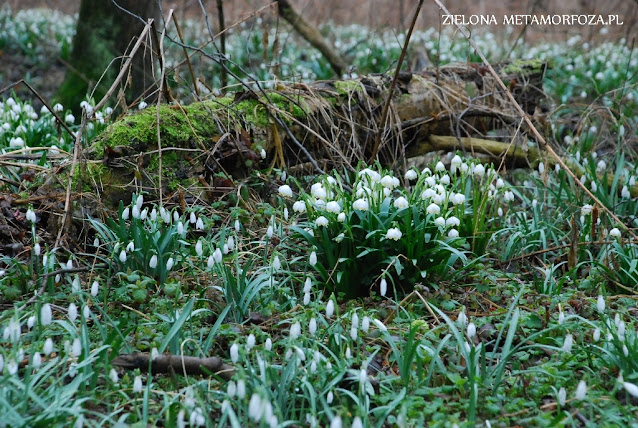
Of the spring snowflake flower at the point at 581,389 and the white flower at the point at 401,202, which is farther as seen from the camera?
the white flower at the point at 401,202

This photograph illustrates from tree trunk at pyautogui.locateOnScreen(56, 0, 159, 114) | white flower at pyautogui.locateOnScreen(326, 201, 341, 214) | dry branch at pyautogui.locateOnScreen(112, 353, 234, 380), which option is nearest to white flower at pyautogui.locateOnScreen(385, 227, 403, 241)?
white flower at pyautogui.locateOnScreen(326, 201, 341, 214)

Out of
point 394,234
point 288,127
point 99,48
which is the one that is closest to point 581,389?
point 394,234

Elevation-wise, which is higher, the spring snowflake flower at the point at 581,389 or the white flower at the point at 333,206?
the white flower at the point at 333,206

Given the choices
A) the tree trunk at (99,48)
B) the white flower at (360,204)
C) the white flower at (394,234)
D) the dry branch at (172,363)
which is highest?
the tree trunk at (99,48)

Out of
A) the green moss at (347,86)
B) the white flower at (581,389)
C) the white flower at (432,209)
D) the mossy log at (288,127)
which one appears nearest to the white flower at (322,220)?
the white flower at (432,209)

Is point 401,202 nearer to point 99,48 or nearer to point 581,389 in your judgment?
point 581,389

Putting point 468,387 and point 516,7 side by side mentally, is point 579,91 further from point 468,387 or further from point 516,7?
point 516,7

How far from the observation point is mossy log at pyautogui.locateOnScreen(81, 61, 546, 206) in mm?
4161

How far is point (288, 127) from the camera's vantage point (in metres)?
4.91

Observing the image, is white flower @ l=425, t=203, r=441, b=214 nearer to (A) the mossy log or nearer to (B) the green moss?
(A) the mossy log

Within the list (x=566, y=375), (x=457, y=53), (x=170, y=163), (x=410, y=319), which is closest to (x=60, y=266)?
(x=170, y=163)

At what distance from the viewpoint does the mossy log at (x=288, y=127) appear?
416cm

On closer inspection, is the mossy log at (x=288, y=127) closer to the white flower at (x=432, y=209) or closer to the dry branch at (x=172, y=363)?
the white flower at (x=432, y=209)

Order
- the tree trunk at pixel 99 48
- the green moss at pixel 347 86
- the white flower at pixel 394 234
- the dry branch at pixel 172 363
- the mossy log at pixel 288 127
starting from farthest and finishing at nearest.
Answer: the tree trunk at pixel 99 48
the green moss at pixel 347 86
the mossy log at pixel 288 127
the white flower at pixel 394 234
the dry branch at pixel 172 363
